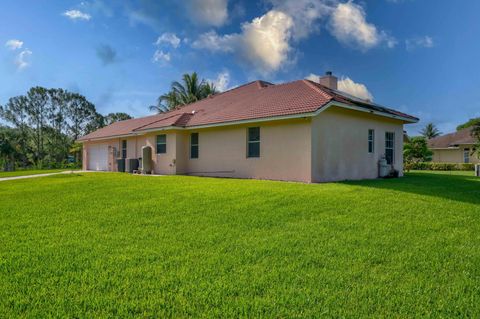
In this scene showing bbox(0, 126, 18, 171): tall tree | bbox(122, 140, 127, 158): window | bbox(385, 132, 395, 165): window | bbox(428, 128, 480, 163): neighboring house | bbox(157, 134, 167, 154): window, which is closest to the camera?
bbox(385, 132, 395, 165): window

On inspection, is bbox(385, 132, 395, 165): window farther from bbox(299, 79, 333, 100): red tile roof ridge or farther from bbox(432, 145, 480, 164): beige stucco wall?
bbox(432, 145, 480, 164): beige stucco wall

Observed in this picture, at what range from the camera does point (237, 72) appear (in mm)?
26031

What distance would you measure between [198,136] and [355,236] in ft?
45.2

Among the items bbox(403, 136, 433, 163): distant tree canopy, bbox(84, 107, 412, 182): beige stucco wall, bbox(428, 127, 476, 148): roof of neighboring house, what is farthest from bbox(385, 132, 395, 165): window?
bbox(428, 127, 476, 148): roof of neighboring house

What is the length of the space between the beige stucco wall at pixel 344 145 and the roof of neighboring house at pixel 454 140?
90.5 ft

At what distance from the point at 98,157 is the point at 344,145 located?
22.6 m

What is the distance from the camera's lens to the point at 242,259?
473cm

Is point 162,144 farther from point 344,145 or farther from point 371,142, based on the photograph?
point 371,142

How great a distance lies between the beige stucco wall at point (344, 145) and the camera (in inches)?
547

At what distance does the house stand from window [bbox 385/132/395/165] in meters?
0.06

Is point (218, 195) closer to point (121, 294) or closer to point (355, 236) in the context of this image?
point (355, 236)

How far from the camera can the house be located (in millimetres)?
13938

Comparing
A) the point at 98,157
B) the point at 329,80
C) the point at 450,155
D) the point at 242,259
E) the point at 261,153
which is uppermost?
the point at 329,80

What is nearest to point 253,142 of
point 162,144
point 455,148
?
point 162,144
